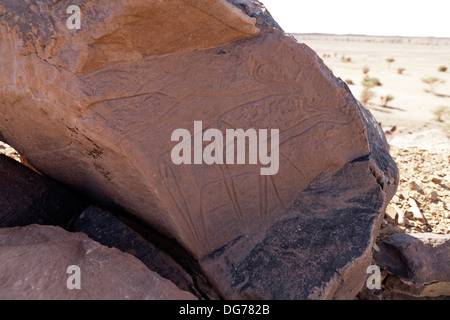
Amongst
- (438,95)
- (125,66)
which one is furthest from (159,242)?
(438,95)

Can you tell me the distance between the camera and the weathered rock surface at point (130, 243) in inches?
75.4

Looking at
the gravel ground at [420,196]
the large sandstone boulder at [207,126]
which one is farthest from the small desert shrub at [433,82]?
the large sandstone boulder at [207,126]

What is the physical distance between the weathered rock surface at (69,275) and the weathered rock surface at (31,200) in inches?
16.5

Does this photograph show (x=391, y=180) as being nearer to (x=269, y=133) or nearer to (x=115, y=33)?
(x=269, y=133)

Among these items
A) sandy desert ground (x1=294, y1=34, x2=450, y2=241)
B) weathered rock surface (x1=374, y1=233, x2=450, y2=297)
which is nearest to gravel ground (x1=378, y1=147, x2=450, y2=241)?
sandy desert ground (x1=294, y1=34, x2=450, y2=241)

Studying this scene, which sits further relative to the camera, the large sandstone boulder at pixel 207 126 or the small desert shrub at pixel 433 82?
the small desert shrub at pixel 433 82

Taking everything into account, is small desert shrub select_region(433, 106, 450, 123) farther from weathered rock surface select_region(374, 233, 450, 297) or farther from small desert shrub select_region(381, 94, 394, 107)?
weathered rock surface select_region(374, 233, 450, 297)

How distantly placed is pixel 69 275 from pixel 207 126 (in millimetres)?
976

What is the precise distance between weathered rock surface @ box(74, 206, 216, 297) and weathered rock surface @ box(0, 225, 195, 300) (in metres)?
0.23

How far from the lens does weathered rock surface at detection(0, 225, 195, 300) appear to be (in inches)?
56.1

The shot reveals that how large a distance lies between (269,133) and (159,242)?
0.99m

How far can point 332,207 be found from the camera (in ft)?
7.02

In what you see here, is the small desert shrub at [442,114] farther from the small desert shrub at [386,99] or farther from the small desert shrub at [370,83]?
the small desert shrub at [370,83]

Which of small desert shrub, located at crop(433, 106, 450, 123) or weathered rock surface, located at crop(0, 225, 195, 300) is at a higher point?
weathered rock surface, located at crop(0, 225, 195, 300)
